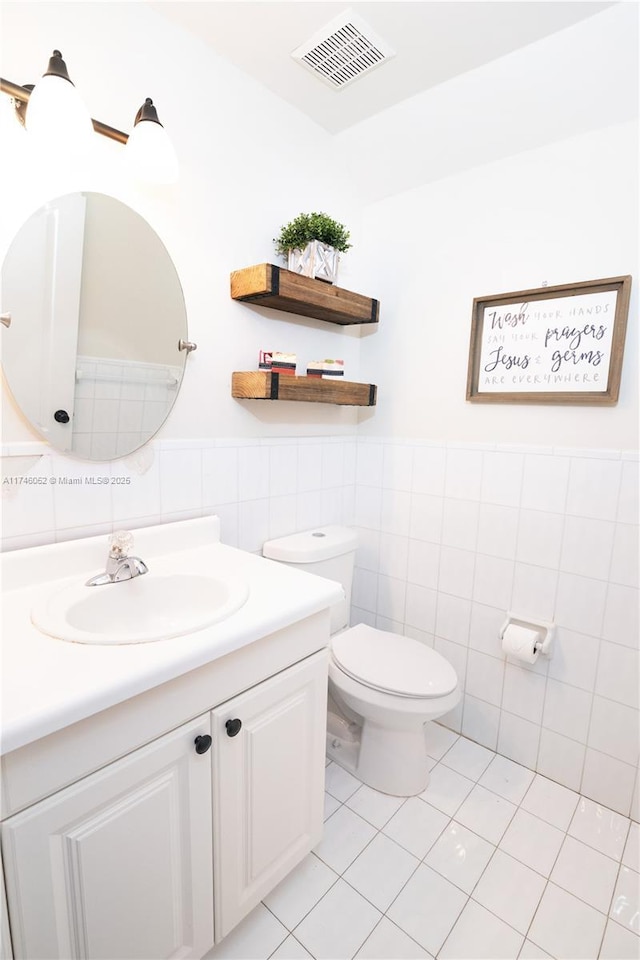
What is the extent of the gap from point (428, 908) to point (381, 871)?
146 millimetres

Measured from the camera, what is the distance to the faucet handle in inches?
45.3

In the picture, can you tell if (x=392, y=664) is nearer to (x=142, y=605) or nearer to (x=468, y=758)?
(x=468, y=758)

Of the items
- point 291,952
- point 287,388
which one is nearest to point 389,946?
point 291,952

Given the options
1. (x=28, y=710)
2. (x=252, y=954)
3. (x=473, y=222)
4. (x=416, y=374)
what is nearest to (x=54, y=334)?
(x=28, y=710)

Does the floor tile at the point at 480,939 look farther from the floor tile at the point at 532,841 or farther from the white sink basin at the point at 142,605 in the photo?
the white sink basin at the point at 142,605

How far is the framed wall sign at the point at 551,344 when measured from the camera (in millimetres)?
1420

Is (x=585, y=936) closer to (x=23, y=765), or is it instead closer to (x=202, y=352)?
(x=23, y=765)

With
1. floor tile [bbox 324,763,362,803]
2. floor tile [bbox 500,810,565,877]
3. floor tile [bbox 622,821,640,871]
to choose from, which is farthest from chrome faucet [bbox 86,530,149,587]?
floor tile [bbox 622,821,640,871]

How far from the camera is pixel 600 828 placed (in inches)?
58.1

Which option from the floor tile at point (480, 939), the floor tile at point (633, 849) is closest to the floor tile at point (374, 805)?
the floor tile at point (480, 939)

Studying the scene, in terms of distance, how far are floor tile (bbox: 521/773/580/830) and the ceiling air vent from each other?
237cm

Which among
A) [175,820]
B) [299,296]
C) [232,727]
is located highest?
[299,296]

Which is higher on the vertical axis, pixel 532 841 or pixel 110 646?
pixel 110 646

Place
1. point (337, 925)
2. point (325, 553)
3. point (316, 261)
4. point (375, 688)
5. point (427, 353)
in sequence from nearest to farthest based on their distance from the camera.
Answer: point (337, 925) < point (375, 688) < point (316, 261) < point (325, 553) < point (427, 353)
